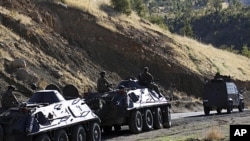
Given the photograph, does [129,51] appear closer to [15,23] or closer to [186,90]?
[186,90]

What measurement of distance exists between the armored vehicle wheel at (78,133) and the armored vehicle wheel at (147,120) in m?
5.37

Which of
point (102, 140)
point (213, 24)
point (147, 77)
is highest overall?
point (213, 24)

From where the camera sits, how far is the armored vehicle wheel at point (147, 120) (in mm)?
24000

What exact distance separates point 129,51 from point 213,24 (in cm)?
10219

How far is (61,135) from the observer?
1736cm

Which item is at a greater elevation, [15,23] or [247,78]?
[15,23]

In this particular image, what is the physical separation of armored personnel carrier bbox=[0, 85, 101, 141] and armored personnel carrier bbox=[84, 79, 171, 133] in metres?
1.85

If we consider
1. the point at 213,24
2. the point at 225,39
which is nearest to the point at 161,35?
the point at 225,39

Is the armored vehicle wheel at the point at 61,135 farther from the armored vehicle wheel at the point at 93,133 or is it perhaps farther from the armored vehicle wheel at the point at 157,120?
the armored vehicle wheel at the point at 157,120

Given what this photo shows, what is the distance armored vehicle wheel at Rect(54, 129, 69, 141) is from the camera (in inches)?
674

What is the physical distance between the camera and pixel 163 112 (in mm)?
26422

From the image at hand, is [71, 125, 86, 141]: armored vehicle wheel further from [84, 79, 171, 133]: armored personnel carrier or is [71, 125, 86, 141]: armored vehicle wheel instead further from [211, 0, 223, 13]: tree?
[211, 0, 223, 13]: tree

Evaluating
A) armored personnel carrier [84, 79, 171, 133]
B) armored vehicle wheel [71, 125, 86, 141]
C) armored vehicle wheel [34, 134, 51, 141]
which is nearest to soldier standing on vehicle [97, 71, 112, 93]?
armored personnel carrier [84, 79, 171, 133]

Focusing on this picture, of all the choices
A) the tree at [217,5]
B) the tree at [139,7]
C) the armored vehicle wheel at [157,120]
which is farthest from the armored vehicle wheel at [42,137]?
the tree at [217,5]
